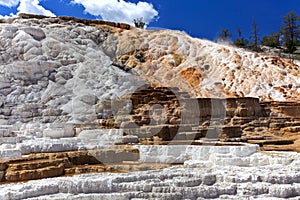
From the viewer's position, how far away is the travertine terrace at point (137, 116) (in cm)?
657

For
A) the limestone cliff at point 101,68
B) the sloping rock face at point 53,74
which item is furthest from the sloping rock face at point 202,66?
the sloping rock face at point 53,74

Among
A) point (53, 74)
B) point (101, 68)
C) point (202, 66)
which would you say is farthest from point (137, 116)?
point (202, 66)

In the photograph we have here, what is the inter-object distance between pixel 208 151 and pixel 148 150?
1604 mm

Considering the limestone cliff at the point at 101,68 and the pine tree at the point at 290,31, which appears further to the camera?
the pine tree at the point at 290,31

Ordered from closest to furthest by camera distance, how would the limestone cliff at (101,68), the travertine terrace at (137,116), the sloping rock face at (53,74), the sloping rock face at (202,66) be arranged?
the travertine terrace at (137,116) < the sloping rock face at (53,74) < the limestone cliff at (101,68) < the sloping rock face at (202,66)

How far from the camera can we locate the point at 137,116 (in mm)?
14438

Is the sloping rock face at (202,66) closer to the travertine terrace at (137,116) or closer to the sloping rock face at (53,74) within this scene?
the travertine terrace at (137,116)

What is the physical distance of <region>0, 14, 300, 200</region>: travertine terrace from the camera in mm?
6574

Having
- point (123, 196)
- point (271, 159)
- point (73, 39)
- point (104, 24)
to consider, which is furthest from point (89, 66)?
point (123, 196)

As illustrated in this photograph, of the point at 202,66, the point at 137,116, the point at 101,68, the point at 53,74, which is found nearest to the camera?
the point at 137,116

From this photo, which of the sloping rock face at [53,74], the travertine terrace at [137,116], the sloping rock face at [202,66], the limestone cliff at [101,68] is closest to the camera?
the travertine terrace at [137,116]

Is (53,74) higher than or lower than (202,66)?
lower

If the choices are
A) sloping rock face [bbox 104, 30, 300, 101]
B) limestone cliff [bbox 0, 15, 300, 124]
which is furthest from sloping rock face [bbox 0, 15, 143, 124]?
sloping rock face [bbox 104, 30, 300, 101]

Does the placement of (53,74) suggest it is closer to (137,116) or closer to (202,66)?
(202,66)
